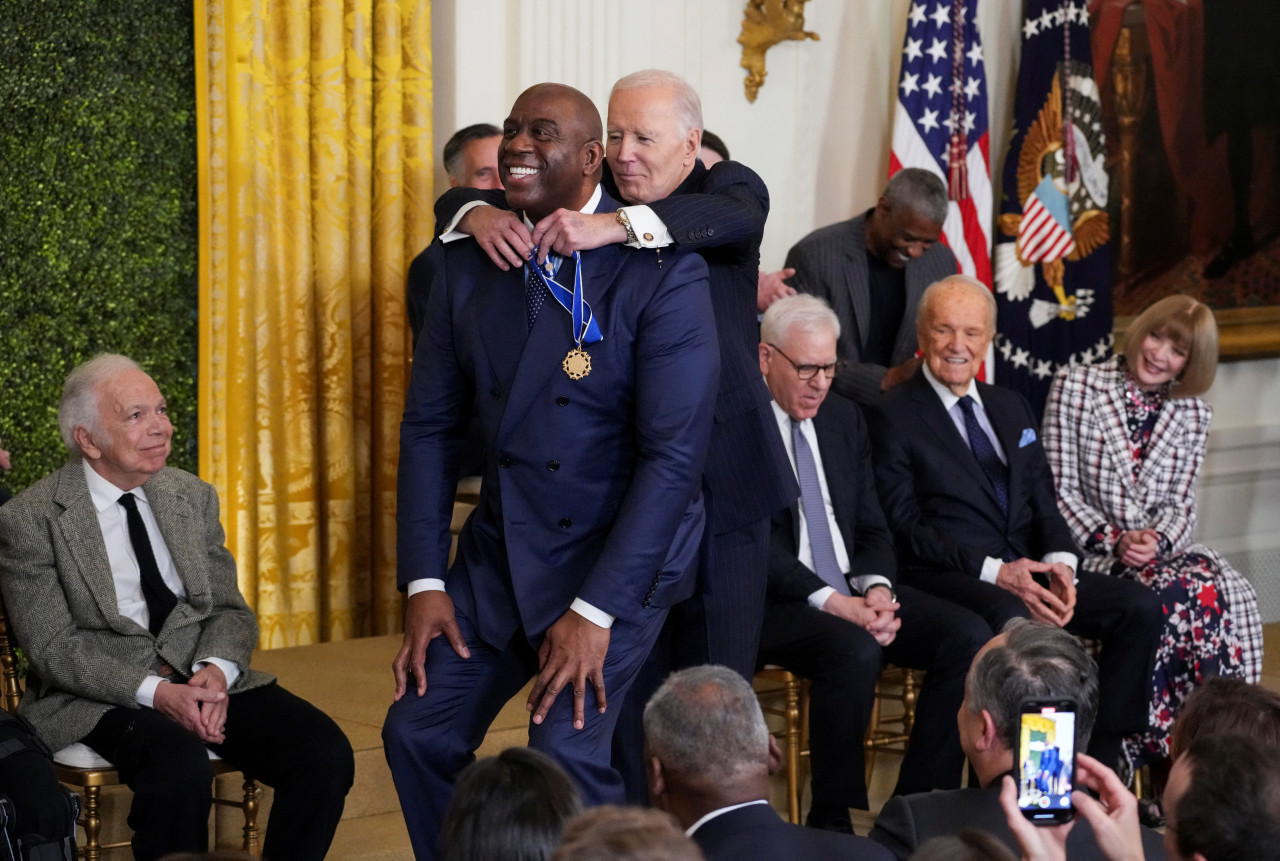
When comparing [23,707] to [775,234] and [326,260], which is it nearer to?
[326,260]

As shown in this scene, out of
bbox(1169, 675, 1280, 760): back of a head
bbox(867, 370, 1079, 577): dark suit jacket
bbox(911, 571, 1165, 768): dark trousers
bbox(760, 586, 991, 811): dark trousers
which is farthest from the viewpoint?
bbox(867, 370, 1079, 577): dark suit jacket

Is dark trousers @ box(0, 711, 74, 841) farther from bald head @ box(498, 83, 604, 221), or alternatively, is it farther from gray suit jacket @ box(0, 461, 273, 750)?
bald head @ box(498, 83, 604, 221)

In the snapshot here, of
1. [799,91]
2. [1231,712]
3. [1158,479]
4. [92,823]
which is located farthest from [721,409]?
[799,91]

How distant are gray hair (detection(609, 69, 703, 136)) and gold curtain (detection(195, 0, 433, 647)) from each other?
2346mm

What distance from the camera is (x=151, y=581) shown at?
3871 mm

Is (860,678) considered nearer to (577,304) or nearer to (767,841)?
(577,304)

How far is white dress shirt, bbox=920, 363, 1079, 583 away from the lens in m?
5.23

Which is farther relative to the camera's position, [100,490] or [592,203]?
[100,490]

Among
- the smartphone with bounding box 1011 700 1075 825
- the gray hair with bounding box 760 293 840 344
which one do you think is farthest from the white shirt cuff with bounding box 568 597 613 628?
the gray hair with bounding box 760 293 840 344

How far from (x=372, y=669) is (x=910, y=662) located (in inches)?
70.0

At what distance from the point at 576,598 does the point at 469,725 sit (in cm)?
35

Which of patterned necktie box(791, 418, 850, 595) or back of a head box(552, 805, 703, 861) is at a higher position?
back of a head box(552, 805, 703, 861)

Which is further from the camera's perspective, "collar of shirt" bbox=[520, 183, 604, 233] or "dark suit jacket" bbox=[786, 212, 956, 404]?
"dark suit jacket" bbox=[786, 212, 956, 404]

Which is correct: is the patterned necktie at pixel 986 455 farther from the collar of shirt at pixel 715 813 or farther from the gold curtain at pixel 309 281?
the collar of shirt at pixel 715 813
